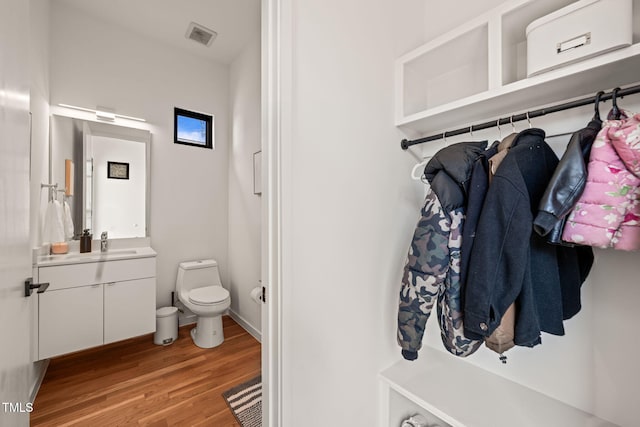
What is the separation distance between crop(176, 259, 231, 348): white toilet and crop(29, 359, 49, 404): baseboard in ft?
3.24

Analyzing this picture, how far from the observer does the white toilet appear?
2344mm

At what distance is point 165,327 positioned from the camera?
8.07ft

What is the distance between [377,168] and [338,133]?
27 cm

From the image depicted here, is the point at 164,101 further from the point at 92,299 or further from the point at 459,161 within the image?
the point at 459,161

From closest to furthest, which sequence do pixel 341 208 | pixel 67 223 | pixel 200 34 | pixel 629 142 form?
pixel 629 142, pixel 341 208, pixel 67 223, pixel 200 34

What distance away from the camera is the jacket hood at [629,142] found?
67 cm

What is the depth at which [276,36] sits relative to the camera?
90cm

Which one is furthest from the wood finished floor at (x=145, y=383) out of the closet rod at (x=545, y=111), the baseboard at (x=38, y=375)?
the closet rod at (x=545, y=111)

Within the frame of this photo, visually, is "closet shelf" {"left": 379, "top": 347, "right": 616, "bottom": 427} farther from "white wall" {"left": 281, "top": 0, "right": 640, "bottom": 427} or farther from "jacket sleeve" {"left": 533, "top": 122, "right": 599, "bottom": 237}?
"jacket sleeve" {"left": 533, "top": 122, "right": 599, "bottom": 237}

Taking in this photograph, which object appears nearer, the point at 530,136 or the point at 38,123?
the point at 530,136

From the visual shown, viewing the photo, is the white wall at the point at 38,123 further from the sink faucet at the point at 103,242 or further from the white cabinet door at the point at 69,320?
the sink faucet at the point at 103,242

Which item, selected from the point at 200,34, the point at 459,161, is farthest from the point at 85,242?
the point at 459,161

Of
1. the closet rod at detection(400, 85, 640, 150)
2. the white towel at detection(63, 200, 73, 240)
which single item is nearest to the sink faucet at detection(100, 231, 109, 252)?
the white towel at detection(63, 200, 73, 240)

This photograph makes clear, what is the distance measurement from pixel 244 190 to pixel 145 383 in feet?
5.92
